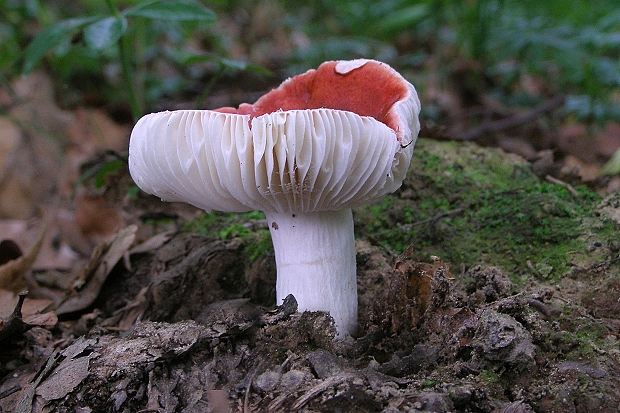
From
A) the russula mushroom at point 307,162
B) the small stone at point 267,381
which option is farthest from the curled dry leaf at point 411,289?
the small stone at point 267,381

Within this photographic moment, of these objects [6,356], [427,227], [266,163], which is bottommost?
[6,356]

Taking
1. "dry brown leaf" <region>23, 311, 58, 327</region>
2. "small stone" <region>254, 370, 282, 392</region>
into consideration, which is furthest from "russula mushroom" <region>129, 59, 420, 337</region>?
"dry brown leaf" <region>23, 311, 58, 327</region>

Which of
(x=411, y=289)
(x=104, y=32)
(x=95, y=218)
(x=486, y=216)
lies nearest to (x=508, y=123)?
(x=486, y=216)

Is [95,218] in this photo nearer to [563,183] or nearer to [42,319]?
[42,319]

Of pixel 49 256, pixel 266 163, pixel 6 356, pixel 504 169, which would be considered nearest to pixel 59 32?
pixel 49 256

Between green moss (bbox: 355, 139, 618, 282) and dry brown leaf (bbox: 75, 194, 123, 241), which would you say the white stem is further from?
dry brown leaf (bbox: 75, 194, 123, 241)

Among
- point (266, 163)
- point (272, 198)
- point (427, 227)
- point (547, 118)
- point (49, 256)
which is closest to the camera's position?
point (266, 163)

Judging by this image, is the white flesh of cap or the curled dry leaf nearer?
the white flesh of cap

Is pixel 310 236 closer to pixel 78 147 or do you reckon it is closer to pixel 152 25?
pixel 78 147
